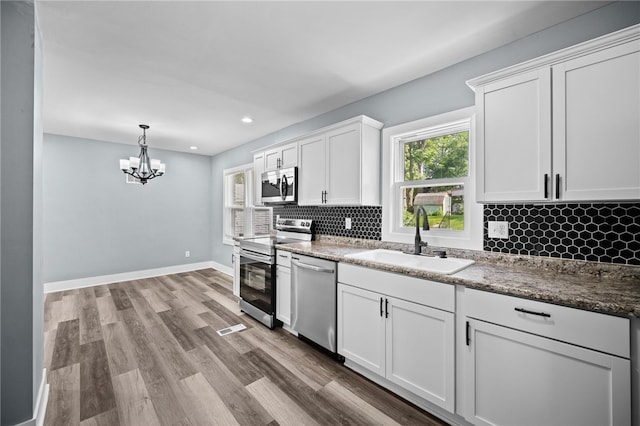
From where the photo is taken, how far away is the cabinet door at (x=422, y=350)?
64.9 inches

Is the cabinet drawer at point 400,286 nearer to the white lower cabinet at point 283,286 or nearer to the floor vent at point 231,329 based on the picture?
the white lower cabinet at point 283,286

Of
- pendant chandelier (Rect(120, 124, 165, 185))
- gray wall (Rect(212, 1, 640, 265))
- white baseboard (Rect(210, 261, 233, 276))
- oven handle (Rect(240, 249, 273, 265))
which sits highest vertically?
gray wall (Rect(212, 1, 640, 265))

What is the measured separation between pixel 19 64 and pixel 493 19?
283cm

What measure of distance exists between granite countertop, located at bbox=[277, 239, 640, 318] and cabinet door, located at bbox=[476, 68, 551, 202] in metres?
0.48

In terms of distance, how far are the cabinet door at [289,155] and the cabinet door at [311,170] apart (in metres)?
0.09

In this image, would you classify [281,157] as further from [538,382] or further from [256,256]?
[538,382]

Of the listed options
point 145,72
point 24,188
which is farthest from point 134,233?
point 24,188

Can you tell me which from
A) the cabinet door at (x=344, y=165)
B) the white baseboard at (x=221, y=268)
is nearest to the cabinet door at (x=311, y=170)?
the cabinet door at (x=344, y=165)

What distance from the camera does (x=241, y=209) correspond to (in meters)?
5.50

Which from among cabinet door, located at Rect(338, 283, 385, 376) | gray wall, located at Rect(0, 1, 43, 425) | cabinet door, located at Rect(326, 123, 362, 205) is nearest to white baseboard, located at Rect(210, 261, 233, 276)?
cabinet door, located at Rect(326, 123, 362, 205)

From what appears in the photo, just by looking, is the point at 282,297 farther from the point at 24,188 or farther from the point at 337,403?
the point at 24,188

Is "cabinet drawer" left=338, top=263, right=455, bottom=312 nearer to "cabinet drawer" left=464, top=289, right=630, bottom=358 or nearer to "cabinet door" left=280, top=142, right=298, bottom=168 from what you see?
"cabinet drawer" left=464, top=289, right=630, bottom=358

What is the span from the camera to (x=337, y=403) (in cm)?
189

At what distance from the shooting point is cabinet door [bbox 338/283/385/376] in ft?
6.59
